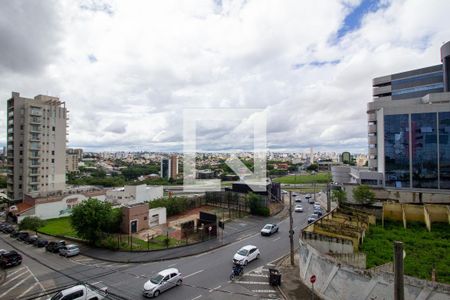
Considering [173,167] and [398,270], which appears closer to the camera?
[398,270]

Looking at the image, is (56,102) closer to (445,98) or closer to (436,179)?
(436,179)

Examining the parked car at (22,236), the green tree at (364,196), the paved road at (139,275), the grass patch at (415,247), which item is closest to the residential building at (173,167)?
the parked car at (22,236)

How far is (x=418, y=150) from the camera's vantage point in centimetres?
3653

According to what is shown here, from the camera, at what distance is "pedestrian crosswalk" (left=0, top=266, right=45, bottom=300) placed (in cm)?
1372

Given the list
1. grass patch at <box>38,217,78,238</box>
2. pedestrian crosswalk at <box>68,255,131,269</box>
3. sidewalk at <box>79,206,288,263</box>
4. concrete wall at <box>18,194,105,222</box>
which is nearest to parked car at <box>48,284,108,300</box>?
pedestrian crosswalk at <box>68,255,131,269</box>

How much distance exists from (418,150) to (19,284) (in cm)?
4374

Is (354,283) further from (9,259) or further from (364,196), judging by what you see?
(364,196)

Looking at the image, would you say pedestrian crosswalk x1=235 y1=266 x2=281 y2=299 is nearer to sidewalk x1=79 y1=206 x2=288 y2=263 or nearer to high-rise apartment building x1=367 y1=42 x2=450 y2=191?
sidewalk x1=79 y1=206 x2=288 y2=263

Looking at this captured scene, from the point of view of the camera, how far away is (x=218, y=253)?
65.4 ft

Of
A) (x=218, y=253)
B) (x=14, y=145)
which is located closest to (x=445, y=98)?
(x=218, y=253)

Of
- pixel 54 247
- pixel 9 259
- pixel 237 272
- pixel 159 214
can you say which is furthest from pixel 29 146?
pixel 237 272

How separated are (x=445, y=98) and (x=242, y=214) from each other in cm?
3527

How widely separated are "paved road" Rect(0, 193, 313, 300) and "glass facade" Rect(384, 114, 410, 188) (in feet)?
83.4

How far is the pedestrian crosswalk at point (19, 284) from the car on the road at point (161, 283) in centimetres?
535
